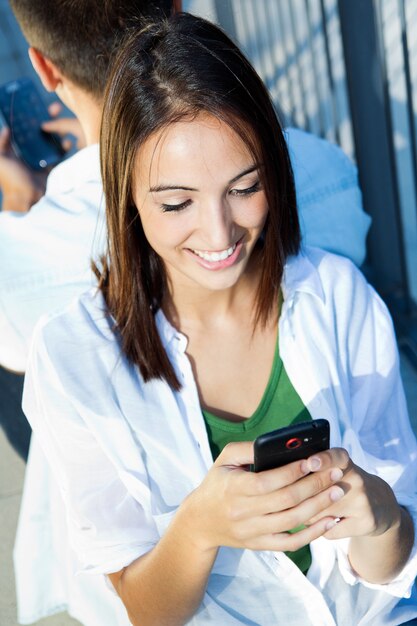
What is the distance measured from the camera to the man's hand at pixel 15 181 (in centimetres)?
239

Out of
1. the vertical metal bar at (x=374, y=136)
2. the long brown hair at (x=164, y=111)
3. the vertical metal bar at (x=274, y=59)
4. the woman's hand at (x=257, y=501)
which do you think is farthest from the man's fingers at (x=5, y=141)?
the vertical metal bar at (x=274, y=59)

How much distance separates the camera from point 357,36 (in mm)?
2705

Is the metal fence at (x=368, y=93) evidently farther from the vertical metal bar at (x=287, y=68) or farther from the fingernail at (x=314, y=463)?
the fingernail at (x=314, y=463)

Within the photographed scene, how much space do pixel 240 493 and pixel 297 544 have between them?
14 cm

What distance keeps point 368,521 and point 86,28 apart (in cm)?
121

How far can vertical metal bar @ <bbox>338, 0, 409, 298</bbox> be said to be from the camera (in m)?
2.68

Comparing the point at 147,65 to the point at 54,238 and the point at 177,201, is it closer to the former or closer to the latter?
Answer: the point at 177,201

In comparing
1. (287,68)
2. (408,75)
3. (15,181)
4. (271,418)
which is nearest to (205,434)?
(271,418)

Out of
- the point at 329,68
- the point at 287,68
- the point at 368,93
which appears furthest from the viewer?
the point at 287,68

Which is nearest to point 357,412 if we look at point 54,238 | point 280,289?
point 280,289

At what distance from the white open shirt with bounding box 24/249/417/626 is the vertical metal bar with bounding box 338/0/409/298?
1291 millimetres

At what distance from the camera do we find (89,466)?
1.51 m

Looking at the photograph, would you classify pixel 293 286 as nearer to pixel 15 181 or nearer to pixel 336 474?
pixel 336 474

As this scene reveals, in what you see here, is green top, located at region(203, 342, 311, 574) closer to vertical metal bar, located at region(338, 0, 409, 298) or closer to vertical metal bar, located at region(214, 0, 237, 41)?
vertical metal bar, located at region(338, 0, 409, 298)
